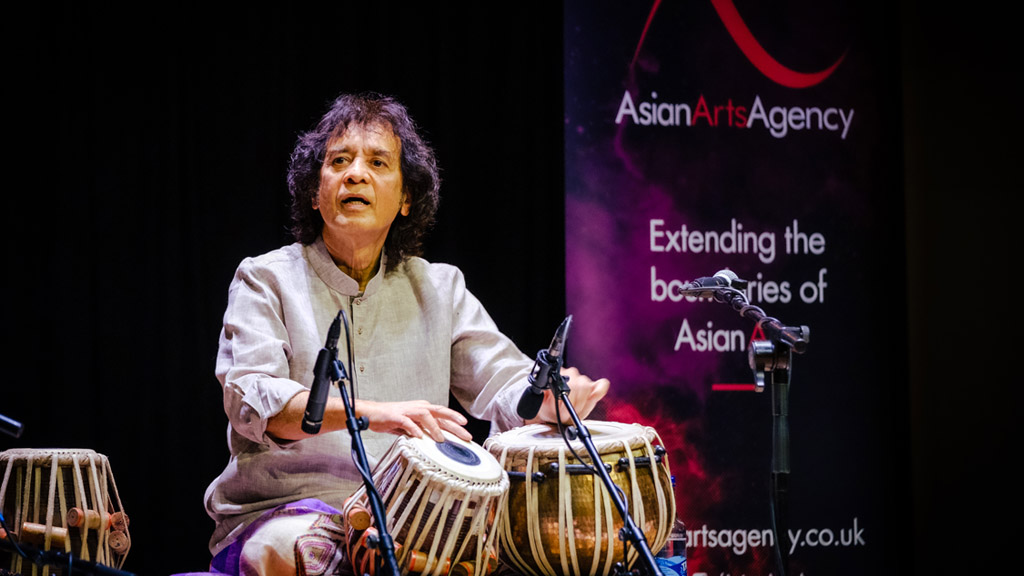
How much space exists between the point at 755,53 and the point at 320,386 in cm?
285

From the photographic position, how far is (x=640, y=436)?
7.99 ft

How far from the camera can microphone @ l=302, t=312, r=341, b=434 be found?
191 centimetres

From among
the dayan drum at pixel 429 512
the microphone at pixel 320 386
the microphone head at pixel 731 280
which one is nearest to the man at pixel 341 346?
the dayan drum at pixel 429 512

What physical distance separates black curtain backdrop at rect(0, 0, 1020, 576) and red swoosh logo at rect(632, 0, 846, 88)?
0.69 metres

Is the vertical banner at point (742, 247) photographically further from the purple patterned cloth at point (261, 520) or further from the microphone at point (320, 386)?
the microphone at point (320, 386)

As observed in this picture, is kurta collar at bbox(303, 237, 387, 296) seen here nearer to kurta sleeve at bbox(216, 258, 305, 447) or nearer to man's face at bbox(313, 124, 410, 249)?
man's face at bbox(313, 124, 410, 249)

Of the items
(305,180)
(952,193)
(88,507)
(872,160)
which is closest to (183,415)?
(88,507)

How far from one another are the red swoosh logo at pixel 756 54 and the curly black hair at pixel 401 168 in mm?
1634

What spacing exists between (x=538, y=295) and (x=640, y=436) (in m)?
1.78

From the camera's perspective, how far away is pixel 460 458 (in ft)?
7.23


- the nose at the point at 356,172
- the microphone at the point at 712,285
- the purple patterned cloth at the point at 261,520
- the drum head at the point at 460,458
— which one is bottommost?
the purple patterned cloth at the point at 261,520

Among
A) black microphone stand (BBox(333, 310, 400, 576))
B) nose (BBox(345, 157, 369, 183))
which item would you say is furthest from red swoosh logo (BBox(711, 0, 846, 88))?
black microphone stand (BBox(333, 310, 400, 576))

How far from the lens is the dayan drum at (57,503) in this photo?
2666 millimetres

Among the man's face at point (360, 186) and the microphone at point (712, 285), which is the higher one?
the man's face at point (360, 186)
